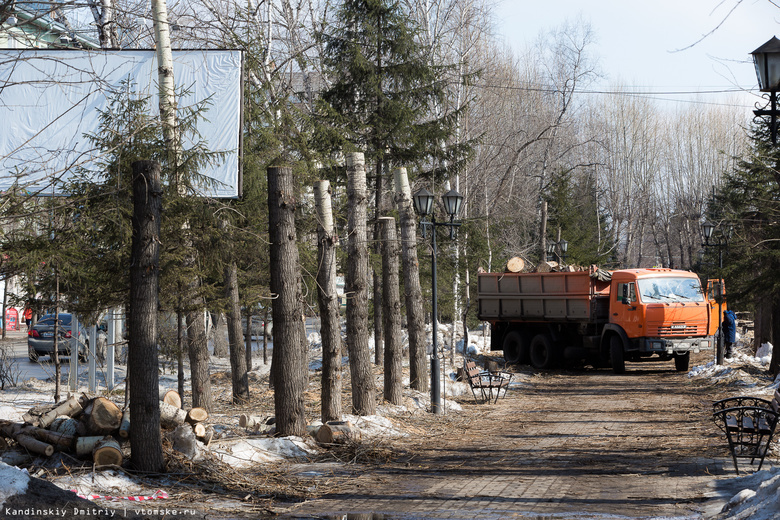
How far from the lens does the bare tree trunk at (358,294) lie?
39.5 feet

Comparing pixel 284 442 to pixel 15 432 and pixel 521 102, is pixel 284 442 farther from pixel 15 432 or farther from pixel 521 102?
pixel 521 102

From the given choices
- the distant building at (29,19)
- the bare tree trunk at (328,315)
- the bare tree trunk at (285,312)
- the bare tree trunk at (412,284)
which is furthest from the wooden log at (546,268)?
the distant building at (29,19)

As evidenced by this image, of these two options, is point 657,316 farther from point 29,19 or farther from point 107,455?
point 29,19

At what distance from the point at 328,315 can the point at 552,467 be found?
4.19 meters

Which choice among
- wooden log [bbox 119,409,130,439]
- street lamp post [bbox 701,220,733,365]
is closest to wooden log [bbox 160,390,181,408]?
wooden log [bbox 119,409,130,439]

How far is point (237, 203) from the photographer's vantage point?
12.5 meters

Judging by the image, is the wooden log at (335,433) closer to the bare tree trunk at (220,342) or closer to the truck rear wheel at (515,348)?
the truck rear wheel at (515,348)

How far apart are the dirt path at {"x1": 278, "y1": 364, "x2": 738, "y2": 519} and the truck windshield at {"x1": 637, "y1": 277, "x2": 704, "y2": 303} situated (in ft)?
20.6

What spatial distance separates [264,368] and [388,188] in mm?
8117

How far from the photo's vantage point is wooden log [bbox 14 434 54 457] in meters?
7.65

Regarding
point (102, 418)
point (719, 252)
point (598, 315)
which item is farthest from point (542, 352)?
point (102, 418)

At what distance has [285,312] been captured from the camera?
32.0ft

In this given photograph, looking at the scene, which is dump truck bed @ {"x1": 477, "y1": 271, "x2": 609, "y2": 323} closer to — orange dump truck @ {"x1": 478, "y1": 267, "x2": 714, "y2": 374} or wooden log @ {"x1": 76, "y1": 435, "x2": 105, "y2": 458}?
orange dump truck @ {"x1": 478, "y1": 267, "x2": 714, "y2": 374}

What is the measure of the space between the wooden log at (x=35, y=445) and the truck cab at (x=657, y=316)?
16.3m
